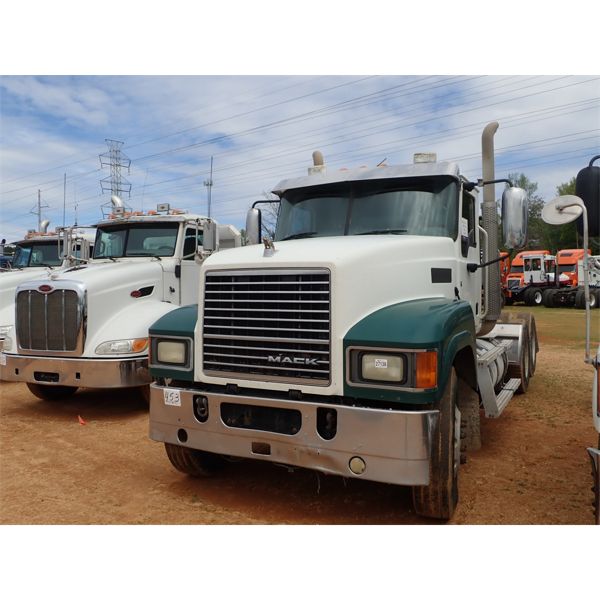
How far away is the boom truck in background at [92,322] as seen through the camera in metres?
6.77

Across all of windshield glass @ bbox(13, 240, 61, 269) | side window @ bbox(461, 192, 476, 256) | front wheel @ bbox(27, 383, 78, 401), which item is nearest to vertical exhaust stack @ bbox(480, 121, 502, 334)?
side window @ bbox(461, 192, 476, 256)

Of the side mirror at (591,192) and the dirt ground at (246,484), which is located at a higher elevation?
the side mirror at (591,192)

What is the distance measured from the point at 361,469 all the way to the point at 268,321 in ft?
3.79

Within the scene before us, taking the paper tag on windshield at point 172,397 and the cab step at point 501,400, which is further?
the cab step at point 501,400

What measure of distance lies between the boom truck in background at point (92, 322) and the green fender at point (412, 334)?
396 centimetres

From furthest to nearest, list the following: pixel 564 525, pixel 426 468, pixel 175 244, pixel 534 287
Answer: pixel 534 287 < pixel 175 244 < pixel 564 525 < pixel 426 468

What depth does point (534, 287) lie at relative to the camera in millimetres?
31203

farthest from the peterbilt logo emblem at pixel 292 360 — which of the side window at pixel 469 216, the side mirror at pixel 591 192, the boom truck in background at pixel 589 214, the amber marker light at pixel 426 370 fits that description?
the side window at pixel 469 216

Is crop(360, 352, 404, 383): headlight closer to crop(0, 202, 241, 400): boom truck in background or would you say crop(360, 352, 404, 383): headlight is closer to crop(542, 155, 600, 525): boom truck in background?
crop(542, 155, 600, 525): boom truck in background

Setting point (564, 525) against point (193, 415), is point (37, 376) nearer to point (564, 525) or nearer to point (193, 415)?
point (193, 415)

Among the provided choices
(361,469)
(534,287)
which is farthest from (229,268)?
(534,287)

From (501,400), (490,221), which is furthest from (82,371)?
(490,221)

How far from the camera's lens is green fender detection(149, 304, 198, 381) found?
13.9 feet

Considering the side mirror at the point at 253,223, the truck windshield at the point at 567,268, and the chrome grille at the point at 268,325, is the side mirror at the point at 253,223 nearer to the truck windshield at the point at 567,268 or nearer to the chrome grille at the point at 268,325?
the chrome grille at the point at 268,325
